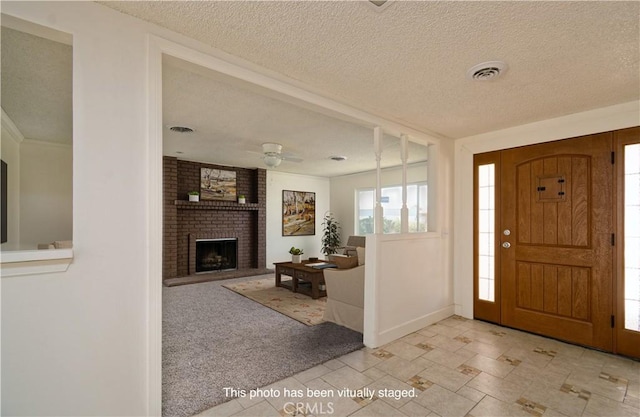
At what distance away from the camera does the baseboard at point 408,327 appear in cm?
300

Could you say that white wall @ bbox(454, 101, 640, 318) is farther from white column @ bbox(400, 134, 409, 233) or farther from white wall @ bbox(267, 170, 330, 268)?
white wall @ bbox(267, 170, 330, 268)

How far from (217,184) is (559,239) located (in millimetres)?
6141

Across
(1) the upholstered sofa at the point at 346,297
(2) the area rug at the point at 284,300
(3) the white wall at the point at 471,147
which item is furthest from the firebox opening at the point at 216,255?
(3) the white wall at the point at 471,147

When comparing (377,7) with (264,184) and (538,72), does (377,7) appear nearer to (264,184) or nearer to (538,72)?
(538,72)

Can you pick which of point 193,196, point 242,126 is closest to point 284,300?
→ point 242,126

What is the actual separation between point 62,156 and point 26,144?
0.43 meters

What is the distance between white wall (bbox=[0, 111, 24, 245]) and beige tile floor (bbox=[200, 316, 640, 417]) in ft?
13.2

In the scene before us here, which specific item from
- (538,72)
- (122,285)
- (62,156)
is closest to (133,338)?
(122,285)

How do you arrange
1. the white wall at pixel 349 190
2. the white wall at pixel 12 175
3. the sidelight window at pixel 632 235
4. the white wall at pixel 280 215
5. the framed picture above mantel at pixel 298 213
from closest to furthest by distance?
the sidelight window at pixel 632 235, the white wall at pixel 12 175, the white wall at pixel 349 190, the white wall at pixel 280 215, the framed picture above mantel at pixel 298 213

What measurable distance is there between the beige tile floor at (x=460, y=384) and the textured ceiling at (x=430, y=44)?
2.37 metres

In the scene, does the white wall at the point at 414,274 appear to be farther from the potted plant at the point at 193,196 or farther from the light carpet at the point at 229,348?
the potted plant at the point at 193,196

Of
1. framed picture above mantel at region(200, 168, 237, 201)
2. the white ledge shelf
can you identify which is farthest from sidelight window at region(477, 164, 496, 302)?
framed picture above mantel at region(200, 168, 237, 201)

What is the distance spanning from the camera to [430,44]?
1.87m

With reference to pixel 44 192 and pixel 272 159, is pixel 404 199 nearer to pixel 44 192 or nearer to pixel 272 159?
pixel 272 159
